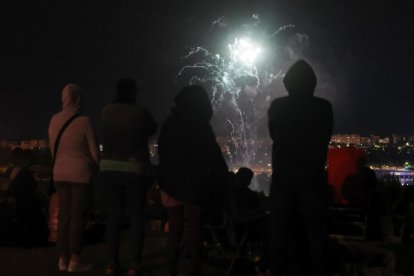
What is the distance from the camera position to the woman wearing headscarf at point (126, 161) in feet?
19.7

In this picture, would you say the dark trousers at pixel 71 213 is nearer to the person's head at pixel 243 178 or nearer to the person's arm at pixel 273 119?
the person's head at pixel 243 178

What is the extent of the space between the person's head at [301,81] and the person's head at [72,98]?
233 centimetres

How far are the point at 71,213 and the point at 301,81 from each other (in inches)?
105

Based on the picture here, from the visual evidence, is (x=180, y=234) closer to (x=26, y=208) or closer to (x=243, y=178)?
(x=243, y=178)

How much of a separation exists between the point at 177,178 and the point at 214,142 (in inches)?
17.5

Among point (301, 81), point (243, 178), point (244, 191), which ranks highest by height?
point (301, 81)

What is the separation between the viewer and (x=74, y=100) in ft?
21.1

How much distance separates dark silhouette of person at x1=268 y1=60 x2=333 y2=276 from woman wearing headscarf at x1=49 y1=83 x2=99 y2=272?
209 centimetres

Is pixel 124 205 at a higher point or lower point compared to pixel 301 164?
lower

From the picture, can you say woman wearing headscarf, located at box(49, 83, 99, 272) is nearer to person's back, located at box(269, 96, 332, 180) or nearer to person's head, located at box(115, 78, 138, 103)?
person's head, located at box(115, 78, 138, 103)

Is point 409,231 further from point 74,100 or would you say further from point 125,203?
point 74,100

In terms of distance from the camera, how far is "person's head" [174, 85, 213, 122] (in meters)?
5.62

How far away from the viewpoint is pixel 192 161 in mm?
5633

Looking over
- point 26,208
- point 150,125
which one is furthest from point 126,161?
point 26,208
